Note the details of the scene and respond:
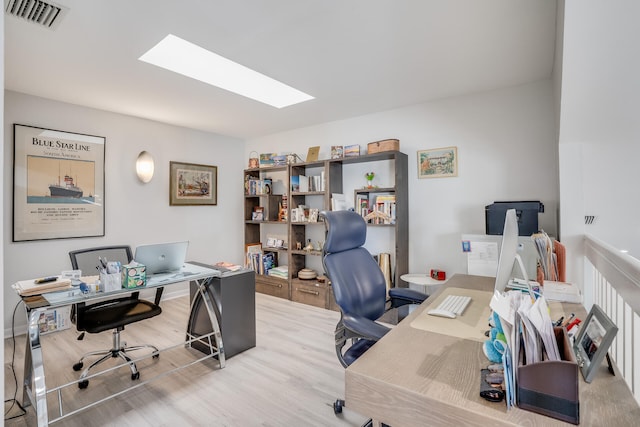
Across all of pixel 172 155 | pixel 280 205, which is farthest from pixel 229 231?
pixel 172 155

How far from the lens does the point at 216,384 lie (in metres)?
2.29

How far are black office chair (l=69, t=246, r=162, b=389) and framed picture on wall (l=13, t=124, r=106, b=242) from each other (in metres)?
1.14

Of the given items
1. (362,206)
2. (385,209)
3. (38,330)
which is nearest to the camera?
(38,330)

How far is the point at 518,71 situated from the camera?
2.72m

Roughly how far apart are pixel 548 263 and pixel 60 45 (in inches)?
140

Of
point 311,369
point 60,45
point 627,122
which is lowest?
point 311,369

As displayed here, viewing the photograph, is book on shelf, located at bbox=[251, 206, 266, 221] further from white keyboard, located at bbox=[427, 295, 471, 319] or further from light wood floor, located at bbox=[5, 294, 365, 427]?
white keyboard, located at bbox=[427, 295, 471, 319]

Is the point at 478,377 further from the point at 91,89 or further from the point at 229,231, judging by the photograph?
the point at 229,231

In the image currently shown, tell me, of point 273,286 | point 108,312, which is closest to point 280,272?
point 273,286

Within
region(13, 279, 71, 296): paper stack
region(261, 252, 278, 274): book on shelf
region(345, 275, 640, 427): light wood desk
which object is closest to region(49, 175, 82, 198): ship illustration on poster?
region(13, 279, 71, 296): paper stack

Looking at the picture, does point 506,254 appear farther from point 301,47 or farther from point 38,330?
point 38,330

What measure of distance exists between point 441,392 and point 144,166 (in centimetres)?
413

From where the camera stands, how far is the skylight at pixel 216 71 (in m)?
2.49

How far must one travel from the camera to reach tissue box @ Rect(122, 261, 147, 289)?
6.70ft
